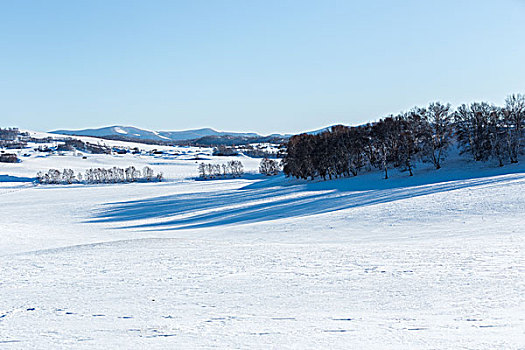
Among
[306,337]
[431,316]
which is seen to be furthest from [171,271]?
[431,316]

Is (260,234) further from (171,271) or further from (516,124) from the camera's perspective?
(516,124)

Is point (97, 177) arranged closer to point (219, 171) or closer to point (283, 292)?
point (219, 171)

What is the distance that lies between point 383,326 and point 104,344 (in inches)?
171

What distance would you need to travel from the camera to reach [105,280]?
36.7 feet

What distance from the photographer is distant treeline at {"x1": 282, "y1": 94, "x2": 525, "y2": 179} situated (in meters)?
56.2

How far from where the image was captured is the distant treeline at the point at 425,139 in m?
56.2

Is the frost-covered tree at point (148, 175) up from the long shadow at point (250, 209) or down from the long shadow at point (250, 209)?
up

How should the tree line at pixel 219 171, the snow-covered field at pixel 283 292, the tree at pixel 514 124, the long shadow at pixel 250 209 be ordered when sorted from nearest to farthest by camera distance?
the snow-covered field at pixel 283 292 < the long shadow at pixel 250 209 < the tree at pixel 514 124 < the tree line at pixel 219 171

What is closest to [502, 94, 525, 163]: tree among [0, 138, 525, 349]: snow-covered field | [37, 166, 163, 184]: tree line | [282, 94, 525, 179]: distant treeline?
[282, 94, 525, 179]: distant treeline

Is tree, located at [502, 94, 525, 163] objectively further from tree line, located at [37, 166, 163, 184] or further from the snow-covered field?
tree line, located at [37, 166, 163, 184]

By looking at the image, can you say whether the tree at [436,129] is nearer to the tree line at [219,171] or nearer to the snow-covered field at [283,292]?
the snow-covered field at [283,292]

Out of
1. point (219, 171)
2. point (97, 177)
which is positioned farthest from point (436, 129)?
point (97, 177)

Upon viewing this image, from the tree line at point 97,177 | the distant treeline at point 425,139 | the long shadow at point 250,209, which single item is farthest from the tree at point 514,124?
the tree line at point 97,177

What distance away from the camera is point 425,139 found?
200 ft
